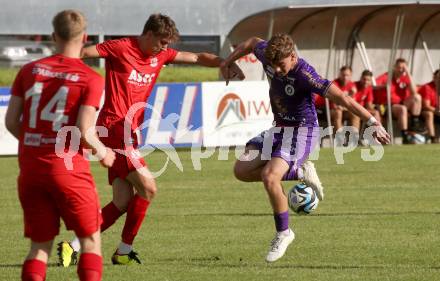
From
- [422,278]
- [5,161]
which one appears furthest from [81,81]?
[5,161]

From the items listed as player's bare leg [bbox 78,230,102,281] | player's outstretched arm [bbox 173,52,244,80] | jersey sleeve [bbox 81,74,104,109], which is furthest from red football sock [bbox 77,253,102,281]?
player's outstretched arm [bbox 173,52,244,80]

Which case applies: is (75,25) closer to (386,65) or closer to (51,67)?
(51,67)

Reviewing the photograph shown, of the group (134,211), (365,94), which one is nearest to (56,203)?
(134,211)

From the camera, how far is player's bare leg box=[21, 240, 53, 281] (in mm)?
6207

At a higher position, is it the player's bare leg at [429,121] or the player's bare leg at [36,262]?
the player's bare leg at [36,262]

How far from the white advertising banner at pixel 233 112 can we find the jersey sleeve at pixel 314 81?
1059 centimetres

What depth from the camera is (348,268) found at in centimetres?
817

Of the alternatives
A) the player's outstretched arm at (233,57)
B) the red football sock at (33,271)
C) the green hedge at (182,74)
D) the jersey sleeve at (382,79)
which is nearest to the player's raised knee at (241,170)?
the player's outstretched arm at (233,57)

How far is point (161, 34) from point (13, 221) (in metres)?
3.74

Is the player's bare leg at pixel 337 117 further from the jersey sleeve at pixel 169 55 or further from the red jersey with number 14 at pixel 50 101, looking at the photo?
the red jersey with number 14 at pixel 50 101

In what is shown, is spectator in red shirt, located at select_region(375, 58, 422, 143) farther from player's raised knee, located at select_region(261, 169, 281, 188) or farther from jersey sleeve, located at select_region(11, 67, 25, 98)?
jersey sleeve, located at select_region(11, 67, 25, 98)

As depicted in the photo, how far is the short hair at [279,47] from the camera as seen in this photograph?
8.56 m

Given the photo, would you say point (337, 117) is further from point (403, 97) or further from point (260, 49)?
point (260, 49)

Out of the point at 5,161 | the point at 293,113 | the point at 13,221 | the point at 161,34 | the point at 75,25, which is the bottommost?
the point at 5,161
